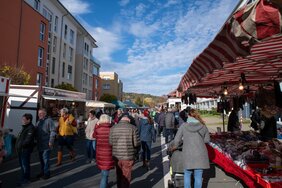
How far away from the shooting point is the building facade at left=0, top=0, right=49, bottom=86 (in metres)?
23.2

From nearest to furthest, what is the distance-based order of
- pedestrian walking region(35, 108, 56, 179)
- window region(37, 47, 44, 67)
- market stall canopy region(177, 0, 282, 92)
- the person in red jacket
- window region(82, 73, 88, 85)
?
market stall canopy region(177, 0, 282, 92), the person in red jacket, pedestrian walking region(35, 108, 56, 179), window region(37, 47, 44, 67), window region(82, 73, 88, 85)

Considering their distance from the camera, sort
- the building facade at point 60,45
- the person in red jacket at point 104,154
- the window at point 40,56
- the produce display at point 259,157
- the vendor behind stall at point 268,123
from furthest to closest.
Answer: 1. the window at point 40,56
2. the building facade at point 60,45
3. the vendor behind stall at point 268,123
4. the person in red jacket at point 104,154
5. the produce display at point 259,157

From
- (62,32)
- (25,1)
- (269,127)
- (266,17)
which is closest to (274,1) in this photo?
(266,17)

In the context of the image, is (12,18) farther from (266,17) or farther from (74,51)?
(266,17)

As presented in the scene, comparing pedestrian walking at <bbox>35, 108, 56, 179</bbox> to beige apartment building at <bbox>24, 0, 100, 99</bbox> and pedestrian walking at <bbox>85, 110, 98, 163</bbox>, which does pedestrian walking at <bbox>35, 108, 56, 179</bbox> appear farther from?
beige apartment building at <bbox>24, 0, 100, 99</bbox>

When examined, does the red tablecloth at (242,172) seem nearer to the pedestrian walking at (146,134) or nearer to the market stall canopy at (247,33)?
the pedestrian walking at (146,134)

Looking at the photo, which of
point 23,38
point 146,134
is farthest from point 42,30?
point 146,134

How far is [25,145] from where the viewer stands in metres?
6.27

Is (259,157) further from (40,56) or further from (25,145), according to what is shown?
(40,56)

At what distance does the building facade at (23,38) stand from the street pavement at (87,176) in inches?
655

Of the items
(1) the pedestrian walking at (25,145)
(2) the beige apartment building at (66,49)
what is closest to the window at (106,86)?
(2) the beige apartment building at (66,49)

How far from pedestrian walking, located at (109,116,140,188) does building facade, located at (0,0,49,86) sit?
66.0ft

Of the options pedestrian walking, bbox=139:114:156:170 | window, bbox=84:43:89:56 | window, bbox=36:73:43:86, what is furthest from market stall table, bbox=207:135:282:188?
window, bbox=84:43:89:56

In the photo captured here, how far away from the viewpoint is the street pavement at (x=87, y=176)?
6.45m
